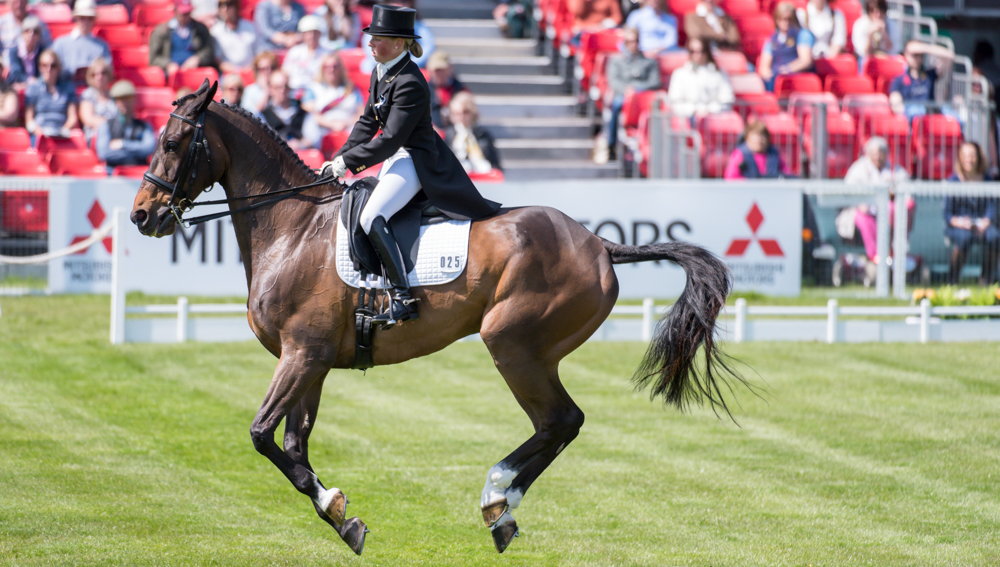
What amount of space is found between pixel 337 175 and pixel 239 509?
7.31 ft

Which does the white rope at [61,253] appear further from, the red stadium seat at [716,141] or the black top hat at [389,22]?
the red stadium seat at [716,141]

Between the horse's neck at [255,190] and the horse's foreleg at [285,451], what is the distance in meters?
0.62

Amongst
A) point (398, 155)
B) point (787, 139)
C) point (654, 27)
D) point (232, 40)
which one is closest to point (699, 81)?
point (787, 139)

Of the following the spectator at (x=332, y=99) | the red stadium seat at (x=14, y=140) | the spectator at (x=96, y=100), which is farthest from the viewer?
the spectator at (x=332, y=99)

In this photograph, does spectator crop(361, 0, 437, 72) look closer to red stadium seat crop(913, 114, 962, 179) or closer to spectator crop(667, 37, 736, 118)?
spectator crop(667, 37, 736, 118)

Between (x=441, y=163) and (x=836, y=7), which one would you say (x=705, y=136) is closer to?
(x=836, y=7)

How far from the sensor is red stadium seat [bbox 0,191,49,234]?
12289mm

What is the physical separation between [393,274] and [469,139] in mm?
8995

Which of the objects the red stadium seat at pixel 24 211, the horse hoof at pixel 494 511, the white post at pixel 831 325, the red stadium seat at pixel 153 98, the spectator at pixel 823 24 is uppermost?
the spectator at pixel 823 24

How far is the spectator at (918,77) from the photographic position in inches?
659

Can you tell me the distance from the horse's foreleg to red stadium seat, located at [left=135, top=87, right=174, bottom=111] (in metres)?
10.1

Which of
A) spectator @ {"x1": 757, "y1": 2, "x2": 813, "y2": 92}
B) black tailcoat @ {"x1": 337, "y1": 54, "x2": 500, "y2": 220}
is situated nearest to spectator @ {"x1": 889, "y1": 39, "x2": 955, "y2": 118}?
spectator @ {"x1": 757, "y1": 2, "x2": 813, "y2": 92}

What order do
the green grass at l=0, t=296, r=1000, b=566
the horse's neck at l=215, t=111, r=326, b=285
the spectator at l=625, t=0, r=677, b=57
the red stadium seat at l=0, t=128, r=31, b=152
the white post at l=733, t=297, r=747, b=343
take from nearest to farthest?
the horse's neck at l=215, t=111, r=326, b=285 → the green grass at l=0, t=296, r=1000, b=566 → the white post at l=733, t=297, r=747, b=343 → the red stadium seat at l=0, t=128, r=31, b=152 → the spectator at l=625, t=0, r=677, b=57

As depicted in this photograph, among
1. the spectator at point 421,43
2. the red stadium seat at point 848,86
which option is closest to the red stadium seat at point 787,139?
the red stadium seat at point 848,86
